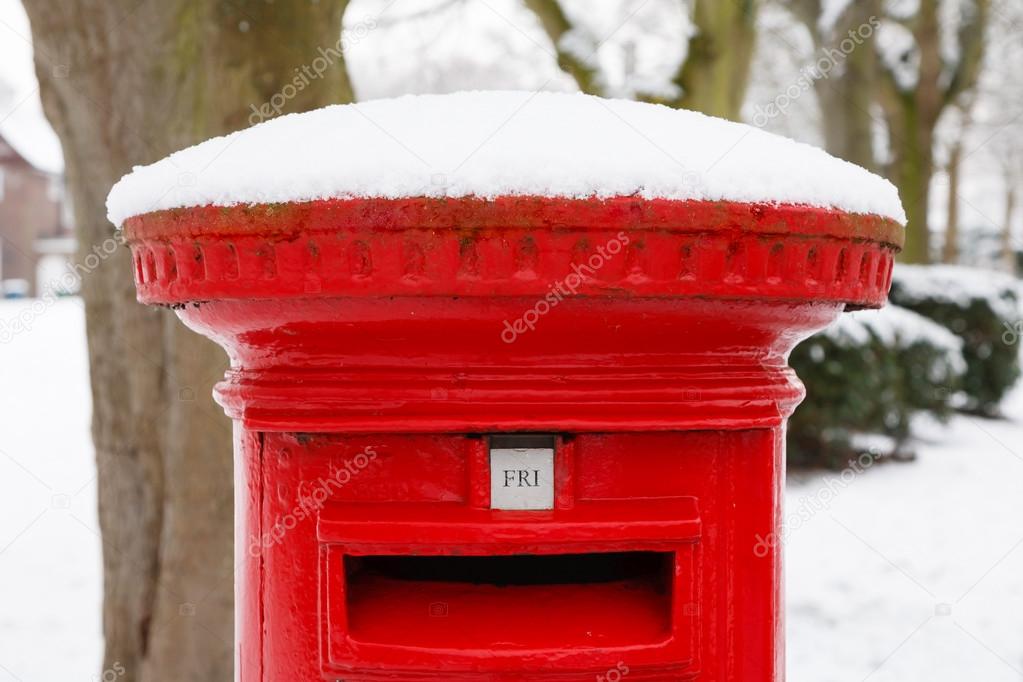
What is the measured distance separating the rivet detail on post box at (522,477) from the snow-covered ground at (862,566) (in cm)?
262

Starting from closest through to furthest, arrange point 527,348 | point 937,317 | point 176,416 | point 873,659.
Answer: point 527,348 → point 176,416 → point 873,659 → point 937,317

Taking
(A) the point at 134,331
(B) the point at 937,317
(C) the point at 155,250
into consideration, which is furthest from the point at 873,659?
(B) the point at 937,317

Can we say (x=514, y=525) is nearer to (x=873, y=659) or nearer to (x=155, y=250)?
(x=155, y=250)

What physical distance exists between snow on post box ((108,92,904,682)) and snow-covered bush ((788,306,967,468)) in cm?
492

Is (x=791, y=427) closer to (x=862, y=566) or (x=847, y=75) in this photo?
(x=862, y=566)

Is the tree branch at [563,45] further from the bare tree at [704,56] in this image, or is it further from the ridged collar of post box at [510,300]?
the ridged collar of post box at [510,300]

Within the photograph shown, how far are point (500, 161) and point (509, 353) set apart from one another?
22cm

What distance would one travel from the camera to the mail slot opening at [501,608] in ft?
3.69

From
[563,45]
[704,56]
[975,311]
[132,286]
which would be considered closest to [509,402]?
[132,286]

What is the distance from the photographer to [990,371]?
Answer: 849cm

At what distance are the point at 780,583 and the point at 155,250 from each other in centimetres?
90

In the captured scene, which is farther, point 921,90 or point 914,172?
point 921,90

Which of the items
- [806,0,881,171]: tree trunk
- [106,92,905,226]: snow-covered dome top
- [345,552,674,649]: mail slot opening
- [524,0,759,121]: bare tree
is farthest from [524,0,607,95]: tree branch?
[345,552,674,649]: mail slot opening

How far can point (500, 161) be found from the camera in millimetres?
984
